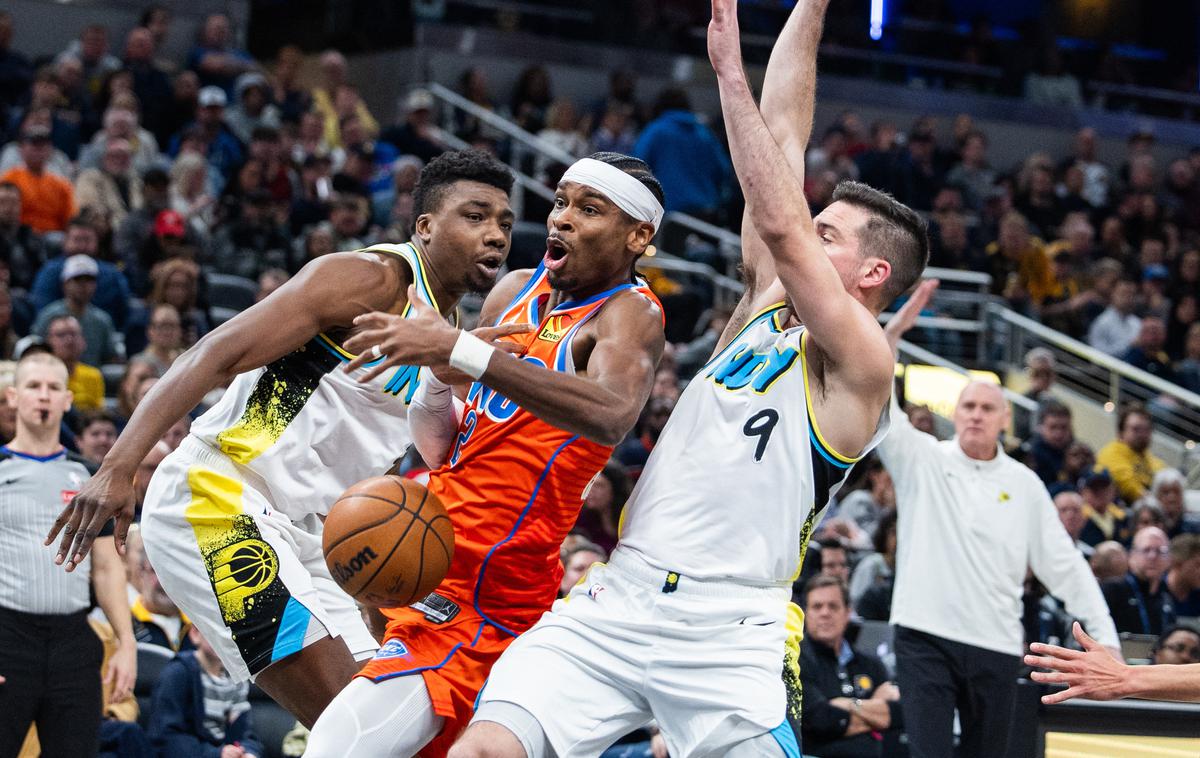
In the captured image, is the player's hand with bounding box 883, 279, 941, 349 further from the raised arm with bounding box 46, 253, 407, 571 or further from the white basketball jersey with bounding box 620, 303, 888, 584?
the raised arm with bounding box 46, 253, 407, 571

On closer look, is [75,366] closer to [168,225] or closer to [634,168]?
[168,225]

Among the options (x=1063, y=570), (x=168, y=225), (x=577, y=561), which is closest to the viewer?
(x=1063, y=570)

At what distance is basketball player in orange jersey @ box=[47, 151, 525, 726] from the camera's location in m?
4.59

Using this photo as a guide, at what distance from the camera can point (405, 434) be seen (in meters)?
4.98

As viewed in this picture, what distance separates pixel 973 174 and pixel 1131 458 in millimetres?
5579

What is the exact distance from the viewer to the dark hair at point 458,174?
4.96 meters

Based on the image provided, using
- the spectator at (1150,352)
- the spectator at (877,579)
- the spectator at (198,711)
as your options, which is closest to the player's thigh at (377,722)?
the spectator at (198,711)

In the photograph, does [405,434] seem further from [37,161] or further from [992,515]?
[37,161]

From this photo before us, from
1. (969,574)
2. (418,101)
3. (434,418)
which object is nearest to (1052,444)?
(969,574)

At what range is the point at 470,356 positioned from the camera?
12.4ft

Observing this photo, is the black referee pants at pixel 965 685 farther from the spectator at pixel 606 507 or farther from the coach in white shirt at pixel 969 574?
the spectator at pixel 606 507

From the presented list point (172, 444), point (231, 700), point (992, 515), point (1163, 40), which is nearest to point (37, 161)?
point (172, 444)

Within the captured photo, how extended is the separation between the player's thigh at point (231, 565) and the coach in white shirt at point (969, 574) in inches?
144

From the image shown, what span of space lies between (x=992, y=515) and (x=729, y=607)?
4.09m
